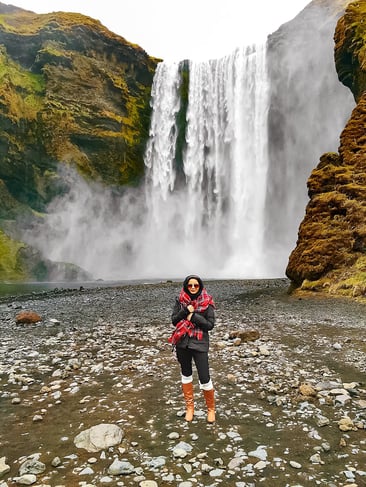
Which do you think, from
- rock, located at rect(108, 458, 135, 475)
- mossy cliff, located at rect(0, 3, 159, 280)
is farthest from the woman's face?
mossy cliff, located at rect(0, 3, 159, 280)

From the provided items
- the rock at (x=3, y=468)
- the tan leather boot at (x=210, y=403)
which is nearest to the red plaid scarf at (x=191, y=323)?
the tan leather boot at (x=210, y=403)

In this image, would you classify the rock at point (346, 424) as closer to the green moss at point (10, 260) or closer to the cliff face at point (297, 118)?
the cliff face at point (297, 118)

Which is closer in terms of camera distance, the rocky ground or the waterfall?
the rocky ground

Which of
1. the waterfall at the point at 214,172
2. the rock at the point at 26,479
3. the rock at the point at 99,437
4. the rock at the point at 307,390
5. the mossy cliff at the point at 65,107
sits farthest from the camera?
the mossy cliff at the point at 65,107

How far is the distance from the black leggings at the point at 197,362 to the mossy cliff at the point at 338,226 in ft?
45.1

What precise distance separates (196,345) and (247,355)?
3828 mm

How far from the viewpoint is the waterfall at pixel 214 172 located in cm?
5322

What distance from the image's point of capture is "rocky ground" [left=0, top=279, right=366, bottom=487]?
433 cm

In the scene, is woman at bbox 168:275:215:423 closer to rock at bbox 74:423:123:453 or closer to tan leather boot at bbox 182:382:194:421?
tan leather boot at bbox 182:382:194:421

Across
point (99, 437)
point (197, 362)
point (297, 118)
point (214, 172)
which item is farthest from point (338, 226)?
point (297, 118)

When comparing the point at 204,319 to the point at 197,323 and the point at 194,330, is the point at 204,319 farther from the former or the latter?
the point at 194,330

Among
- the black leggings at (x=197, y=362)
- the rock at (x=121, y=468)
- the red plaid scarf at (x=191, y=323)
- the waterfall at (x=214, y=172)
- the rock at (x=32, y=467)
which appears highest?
the waterfall at (x=214, y=172)

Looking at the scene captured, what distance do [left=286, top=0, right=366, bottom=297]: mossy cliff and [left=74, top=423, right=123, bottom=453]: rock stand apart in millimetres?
14838

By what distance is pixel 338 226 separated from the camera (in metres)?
19.9
